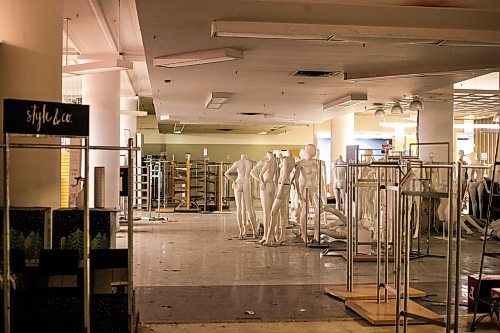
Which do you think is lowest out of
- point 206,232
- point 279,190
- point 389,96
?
point 206,232

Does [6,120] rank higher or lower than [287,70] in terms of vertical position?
lower

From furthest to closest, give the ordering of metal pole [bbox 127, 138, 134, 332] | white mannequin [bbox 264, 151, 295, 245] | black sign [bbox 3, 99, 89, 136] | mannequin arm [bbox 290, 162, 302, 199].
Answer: mannequin arm [bbox 290, 162, 302, 199]
white mannequin [bbox 264, 151, 295, 245]
metal pole [bbox 127, 138, 134, 332]
black sign [bbox 3, 99, 89, 136]

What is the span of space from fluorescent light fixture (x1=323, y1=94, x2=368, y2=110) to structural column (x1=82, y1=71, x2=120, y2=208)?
16.1ft

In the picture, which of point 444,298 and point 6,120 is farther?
point 444,298

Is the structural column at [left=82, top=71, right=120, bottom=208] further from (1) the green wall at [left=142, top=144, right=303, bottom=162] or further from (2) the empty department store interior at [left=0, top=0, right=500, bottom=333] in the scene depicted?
(1) the green wall at [left=142, top=144, right=303, bottom=162]

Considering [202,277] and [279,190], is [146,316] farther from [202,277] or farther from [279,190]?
[279,190]

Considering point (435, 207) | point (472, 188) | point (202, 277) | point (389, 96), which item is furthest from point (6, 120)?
point (472, 188)

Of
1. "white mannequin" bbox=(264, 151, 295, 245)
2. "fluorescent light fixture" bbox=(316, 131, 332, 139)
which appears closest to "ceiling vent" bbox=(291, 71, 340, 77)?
"white mannequin" bbox=(264, 151, 295, 245)

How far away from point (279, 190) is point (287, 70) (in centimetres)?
280

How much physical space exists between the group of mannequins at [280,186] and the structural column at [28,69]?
6.25 meters

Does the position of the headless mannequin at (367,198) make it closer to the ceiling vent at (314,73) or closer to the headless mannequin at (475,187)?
the ceiling vent at (314,73)

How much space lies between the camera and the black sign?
3.92 m

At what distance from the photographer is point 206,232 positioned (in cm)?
1462

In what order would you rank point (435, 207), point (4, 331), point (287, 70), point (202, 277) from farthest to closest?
point (435, 207), point (287, 70), point (202, 277), point (4, 331)
